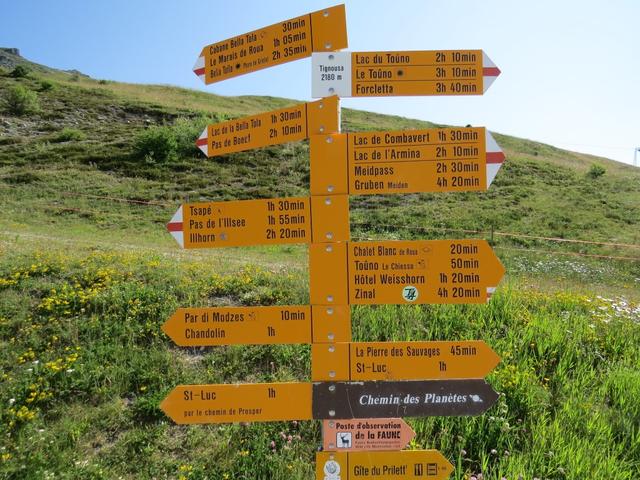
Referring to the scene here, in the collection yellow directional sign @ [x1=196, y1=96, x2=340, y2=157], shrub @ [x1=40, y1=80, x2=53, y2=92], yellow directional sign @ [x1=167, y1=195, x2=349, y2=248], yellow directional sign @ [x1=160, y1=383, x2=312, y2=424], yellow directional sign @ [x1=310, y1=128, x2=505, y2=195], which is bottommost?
yellow directional sign @ [x1=160, y1=383, x2=312, y2=424]

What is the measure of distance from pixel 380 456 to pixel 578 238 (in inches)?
691

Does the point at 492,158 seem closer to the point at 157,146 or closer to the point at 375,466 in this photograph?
the point at 375,466

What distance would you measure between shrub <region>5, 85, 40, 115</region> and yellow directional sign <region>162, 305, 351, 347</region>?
36.2 metres

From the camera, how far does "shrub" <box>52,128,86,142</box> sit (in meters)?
28.8

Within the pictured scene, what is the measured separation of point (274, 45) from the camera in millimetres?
2891

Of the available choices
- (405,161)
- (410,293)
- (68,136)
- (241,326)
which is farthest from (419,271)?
(68,136)

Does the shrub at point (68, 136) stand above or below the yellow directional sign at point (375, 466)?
above

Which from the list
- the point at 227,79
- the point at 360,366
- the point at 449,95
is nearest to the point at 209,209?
the point at 227,79

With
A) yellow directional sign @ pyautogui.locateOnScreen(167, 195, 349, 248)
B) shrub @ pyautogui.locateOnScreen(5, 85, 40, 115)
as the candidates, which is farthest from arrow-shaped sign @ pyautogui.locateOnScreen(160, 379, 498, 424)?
shrub @ pyautogui.locateOnScreen(5, 85, 40, 115)

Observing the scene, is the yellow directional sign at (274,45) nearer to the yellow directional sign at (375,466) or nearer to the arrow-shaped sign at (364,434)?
the arrow-shaped sign at (364,434)

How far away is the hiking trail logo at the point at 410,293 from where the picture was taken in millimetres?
2638

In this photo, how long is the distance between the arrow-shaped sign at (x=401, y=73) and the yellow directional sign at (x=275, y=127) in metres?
0.10

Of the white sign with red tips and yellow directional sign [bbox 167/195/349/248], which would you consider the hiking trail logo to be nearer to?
yellow directional sign [bbox 167/195/349/248]

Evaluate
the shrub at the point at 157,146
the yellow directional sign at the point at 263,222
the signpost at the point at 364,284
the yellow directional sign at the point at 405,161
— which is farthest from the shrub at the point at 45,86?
the yellow directional sign at the point at 405,161
